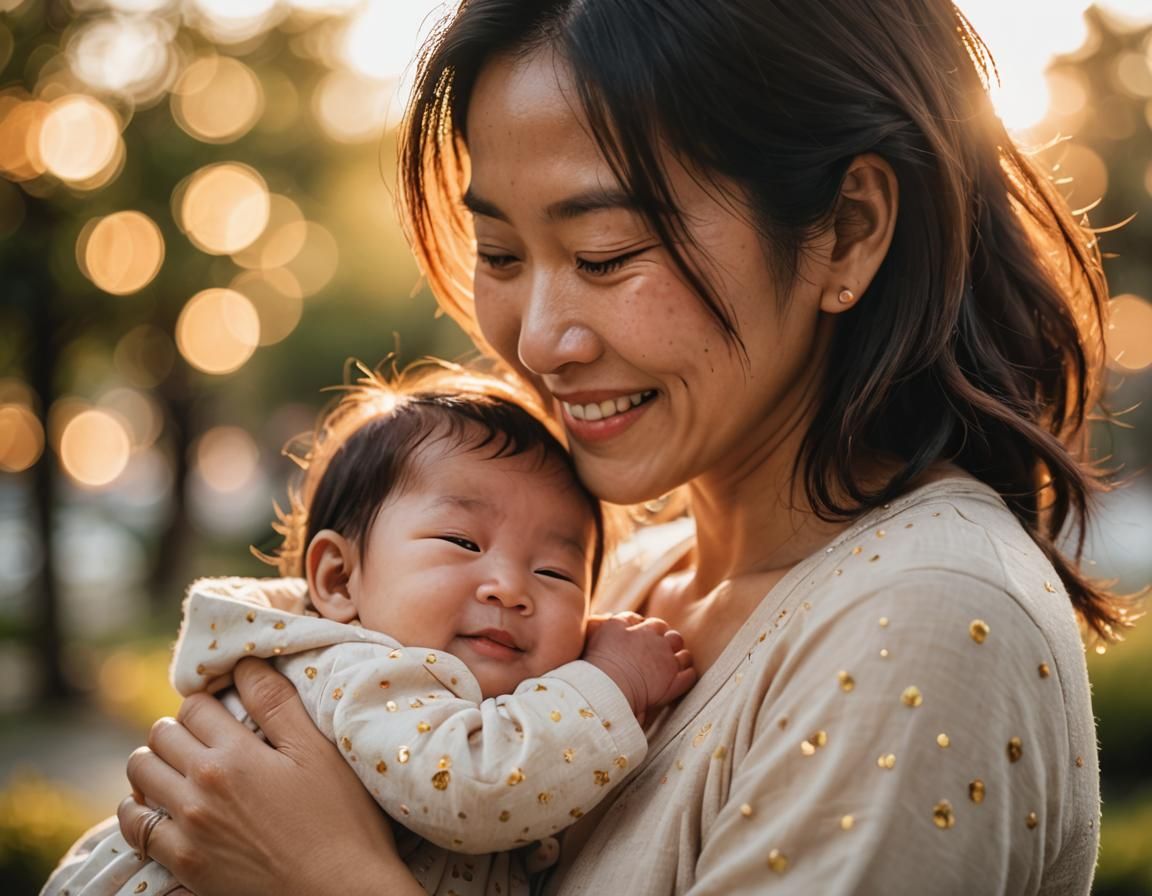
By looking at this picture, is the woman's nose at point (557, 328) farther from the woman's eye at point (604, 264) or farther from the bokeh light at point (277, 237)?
the bokeh light at point (277, 237)

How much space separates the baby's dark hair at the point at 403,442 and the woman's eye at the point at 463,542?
7.0 inches

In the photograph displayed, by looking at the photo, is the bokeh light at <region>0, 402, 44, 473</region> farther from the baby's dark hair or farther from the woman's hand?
the woman's hand

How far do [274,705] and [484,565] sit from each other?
0.46 meters

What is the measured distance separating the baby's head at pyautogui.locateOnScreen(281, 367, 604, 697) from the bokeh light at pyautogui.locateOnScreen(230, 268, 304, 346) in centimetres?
1364

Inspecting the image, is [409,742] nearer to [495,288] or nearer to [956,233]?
[495,288]

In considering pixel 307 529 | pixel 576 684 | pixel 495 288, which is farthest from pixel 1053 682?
pixel 307 529

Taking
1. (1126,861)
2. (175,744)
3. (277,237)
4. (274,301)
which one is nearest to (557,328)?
(175,744)

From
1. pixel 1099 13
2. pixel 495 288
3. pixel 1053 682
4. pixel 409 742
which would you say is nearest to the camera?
pixel 1053 682

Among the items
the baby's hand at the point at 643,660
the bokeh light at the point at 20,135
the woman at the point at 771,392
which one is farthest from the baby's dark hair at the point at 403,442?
the bokeh light at the point at 20,135

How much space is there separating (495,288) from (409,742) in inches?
34.4

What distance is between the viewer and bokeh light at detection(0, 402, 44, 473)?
40.1ft

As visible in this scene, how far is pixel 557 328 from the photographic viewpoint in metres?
2.05

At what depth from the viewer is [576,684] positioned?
6.66ft

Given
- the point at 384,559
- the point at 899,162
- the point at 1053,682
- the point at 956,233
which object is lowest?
the point at 1053,682
